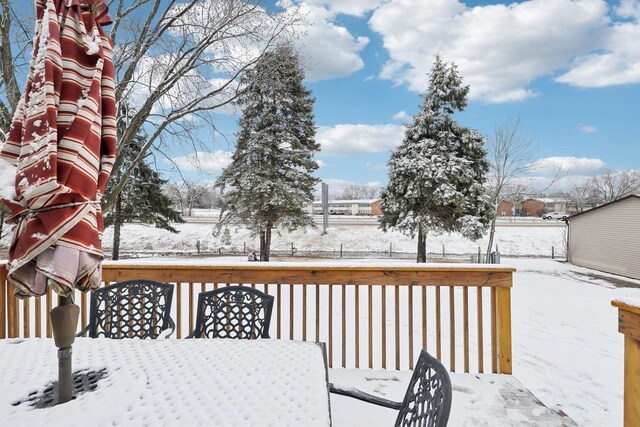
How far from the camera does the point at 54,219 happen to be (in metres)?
1.00

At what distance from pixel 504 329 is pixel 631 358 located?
1091 mm

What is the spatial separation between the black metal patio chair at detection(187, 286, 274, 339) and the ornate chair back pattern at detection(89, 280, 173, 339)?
0.26 m

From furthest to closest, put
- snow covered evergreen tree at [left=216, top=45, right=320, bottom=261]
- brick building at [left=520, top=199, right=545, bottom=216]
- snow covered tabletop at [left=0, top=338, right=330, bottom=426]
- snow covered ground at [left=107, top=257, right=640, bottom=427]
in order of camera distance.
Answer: brick building at [left=520, top=199, right=545, bottom=216] < snow covered evergreen tree at [left=216, top=45, right=320, bottom=261] < snow covered ground at [left=107, top=257, right=640, bottom=427] < snow covered tabletop at [left=0, top=338, right=330, bottom=426]

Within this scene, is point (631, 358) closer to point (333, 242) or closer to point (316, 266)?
point (316, 266)

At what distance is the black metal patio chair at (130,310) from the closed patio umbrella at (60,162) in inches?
41.9

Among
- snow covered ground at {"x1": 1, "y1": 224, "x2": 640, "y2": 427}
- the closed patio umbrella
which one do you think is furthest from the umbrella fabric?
snow covered ground at {"x1": 1, "y1": 224, "x2": 640, "y2": 427}

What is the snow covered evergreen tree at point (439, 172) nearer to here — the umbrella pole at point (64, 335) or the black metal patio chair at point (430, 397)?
the black metal patio chair at point (430, 397)

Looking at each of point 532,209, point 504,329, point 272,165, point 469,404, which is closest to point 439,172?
point 272,165

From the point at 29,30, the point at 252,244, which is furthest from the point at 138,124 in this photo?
the point at 252,244

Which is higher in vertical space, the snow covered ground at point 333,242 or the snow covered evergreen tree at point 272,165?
the snow covered evergreen tree at point 272,165

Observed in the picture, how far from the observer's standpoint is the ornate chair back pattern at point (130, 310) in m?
2.17

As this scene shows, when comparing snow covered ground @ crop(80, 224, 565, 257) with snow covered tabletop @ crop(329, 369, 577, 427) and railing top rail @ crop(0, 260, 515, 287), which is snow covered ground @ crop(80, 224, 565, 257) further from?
snow covered tabletop @ crop(329, 369, 577, 427)

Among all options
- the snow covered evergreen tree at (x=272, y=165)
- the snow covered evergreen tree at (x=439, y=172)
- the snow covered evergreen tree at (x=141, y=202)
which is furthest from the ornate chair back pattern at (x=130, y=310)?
the snow covered evergreen tree at (x=141, y=202)

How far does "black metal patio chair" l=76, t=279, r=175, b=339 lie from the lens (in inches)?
85.2
